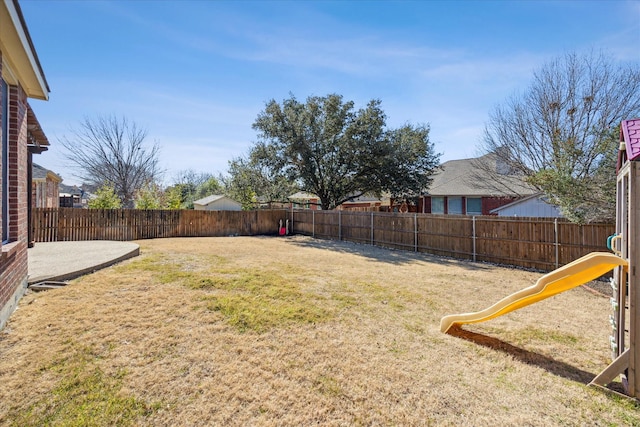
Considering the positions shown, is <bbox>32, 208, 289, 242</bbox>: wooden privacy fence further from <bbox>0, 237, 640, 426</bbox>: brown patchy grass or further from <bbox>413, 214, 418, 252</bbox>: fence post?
<bbox>413, 214, 418, 252</bbox>: fence post

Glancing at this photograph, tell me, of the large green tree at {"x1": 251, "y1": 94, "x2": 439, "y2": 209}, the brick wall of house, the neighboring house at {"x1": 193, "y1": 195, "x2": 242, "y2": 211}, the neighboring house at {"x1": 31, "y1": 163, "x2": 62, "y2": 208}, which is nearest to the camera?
the brick wall of house

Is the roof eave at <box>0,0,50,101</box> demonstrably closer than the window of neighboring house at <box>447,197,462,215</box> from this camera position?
Yes

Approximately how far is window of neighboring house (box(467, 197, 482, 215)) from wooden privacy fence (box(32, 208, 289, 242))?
1076 cm

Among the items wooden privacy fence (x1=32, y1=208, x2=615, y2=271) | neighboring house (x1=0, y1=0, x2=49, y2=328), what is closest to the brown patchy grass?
neighboring house (x1=0, y1=0, x2=49, y2=328)

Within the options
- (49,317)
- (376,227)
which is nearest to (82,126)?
(376,227)

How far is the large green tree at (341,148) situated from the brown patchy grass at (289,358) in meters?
11.1

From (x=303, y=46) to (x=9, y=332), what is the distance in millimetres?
9165

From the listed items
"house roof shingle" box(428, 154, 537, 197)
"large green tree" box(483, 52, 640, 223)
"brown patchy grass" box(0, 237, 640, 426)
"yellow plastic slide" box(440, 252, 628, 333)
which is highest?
"large green tree" box(483, 52, 640, 223)

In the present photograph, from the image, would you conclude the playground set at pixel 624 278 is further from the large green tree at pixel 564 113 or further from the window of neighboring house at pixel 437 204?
the window of neighboring house at pixel 437 204

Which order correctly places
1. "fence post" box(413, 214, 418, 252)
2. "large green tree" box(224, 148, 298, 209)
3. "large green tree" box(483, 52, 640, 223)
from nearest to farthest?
"large green tree" box(483, 52, 640, 223), "fence post" box(413, 214, 418, 252), "large green tree" box(224, 148, 298, 209)

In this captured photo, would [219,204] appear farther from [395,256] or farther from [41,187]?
[395,256]

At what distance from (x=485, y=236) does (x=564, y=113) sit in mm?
6386

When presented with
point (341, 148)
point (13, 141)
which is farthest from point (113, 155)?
point (13, 141)

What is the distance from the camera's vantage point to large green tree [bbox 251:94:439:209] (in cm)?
1594
